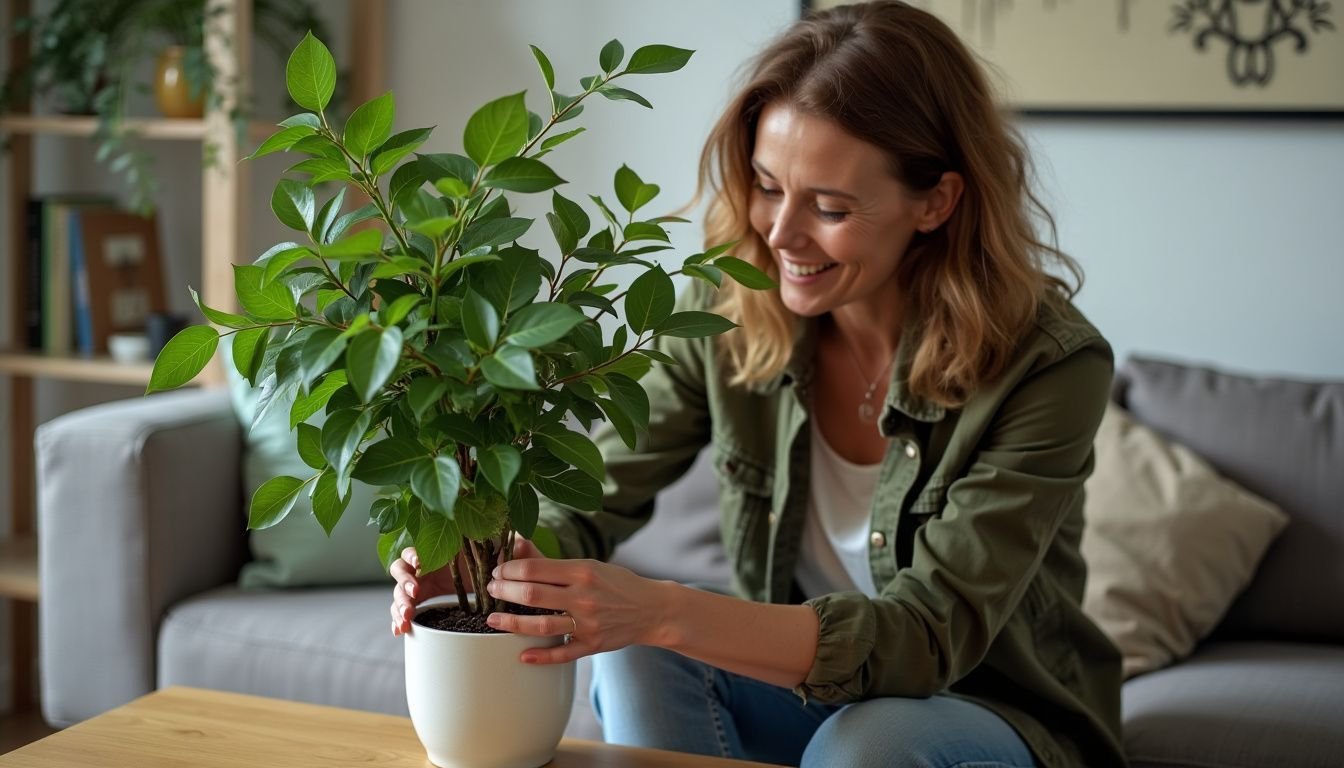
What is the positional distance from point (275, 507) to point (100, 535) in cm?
111

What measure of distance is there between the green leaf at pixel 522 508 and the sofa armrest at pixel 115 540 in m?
1.15

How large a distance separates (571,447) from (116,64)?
1822mm

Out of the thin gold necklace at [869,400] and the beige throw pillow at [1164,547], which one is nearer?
the thin gold necklace at [869,400]

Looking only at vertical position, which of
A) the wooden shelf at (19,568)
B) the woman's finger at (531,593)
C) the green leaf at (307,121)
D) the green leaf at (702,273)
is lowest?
the wooden shelf at (19,568)

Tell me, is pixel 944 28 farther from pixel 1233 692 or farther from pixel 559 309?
pixel 1233 692

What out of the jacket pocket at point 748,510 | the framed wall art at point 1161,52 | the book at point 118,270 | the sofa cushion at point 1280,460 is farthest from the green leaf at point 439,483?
the book at point 118,270

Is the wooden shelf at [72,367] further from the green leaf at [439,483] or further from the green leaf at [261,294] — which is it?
the green leaf at [439,483]

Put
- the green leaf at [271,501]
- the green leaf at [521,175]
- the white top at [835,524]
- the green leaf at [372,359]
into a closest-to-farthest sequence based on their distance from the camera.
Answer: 1. the green leaf at [372,359]
2. the green leaf at [521,175]
3. the green leaf at [271,501]
4. the white top at [835,524]

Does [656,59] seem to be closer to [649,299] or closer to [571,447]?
[649,299]

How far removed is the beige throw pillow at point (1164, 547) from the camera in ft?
6.31

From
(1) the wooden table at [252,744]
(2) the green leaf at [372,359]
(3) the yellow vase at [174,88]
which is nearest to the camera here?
(2) the green leaf at [372,359]

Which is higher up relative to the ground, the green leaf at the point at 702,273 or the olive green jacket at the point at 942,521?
the green leaf at the point at 702,273

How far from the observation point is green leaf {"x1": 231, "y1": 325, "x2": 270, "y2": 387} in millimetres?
1071

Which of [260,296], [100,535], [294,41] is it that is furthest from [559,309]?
[294,41]
